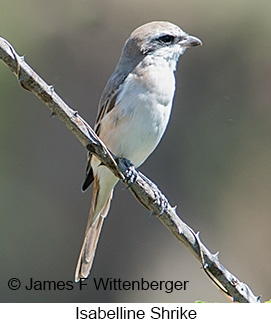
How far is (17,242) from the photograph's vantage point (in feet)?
25.3

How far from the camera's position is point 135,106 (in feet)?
11.6

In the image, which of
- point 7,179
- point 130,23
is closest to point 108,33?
point 130,23

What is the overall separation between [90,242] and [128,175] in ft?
2.98

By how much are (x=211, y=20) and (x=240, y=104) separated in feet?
3.55

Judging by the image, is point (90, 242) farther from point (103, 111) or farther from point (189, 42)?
point (189, 42)

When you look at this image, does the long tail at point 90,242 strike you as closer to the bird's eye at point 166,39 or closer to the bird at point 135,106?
the bird at point 135,106

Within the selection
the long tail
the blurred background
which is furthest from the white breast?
the blurred background

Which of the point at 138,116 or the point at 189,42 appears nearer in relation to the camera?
the point at 138,116

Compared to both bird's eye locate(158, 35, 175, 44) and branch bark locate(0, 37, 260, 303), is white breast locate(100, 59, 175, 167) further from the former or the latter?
branch bark locate(0, 37, 260, 303)

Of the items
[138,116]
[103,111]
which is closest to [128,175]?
[138,116]

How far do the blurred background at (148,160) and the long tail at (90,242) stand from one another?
3.23 m

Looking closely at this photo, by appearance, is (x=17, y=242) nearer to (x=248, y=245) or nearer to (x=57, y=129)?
(x=57, y=129)

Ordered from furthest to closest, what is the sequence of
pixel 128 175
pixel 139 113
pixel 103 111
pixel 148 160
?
pixel 148 160, pixel 103 111, pixel 139 113, pixel 128 175

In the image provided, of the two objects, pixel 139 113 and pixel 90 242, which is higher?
pixel 139 113
